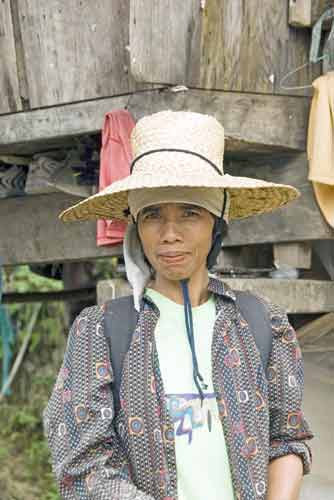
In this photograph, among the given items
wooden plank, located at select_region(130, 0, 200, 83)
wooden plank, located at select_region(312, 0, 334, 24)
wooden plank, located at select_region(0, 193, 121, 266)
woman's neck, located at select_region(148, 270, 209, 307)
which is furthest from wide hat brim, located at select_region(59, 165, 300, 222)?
wooden plank, located at select_region(0, 193, 121, 266)

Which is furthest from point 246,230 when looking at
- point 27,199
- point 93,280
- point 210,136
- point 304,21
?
point 93,280

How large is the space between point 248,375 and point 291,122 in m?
1.90

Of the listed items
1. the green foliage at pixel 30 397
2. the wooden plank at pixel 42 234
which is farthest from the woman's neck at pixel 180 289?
the green foliage at pixel 30 397

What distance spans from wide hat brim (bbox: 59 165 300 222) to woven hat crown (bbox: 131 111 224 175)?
0.21 feet

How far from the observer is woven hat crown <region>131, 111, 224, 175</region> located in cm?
255

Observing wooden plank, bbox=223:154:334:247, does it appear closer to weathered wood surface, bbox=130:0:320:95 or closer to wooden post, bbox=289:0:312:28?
weathered wood surface, bbox=130:0:320:95

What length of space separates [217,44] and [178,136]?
1471 mm

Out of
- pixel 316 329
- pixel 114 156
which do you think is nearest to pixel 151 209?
pixel 114 156

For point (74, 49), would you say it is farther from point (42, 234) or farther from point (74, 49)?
point (42, 234)

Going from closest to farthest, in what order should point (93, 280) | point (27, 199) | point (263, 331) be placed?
point (263, 331) < point (27, 199) < point (93, 280)

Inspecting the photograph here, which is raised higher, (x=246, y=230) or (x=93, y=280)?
(x=246, y=230)

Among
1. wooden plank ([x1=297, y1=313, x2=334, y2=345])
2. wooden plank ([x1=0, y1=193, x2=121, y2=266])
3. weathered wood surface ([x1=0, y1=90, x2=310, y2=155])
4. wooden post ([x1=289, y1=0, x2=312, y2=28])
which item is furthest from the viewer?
wooden plank ([x1=0, y1=193, x2=121, y2=266])

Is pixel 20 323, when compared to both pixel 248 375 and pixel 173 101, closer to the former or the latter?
pixel 173 101

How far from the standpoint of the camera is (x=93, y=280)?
7.42m
